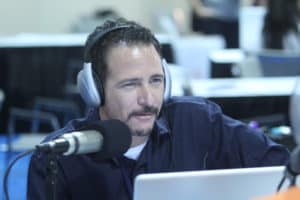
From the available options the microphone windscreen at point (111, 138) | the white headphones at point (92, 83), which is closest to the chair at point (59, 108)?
the white headphones at point (92, 83)

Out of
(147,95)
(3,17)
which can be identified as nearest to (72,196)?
(147,95)

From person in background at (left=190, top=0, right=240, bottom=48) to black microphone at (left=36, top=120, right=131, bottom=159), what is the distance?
555cm

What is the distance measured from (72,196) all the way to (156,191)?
18.9 inches

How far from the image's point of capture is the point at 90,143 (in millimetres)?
1146

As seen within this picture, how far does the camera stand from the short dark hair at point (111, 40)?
5.03 feet

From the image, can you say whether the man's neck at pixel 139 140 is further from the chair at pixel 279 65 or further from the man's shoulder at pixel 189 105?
the chair at pixel 279 65

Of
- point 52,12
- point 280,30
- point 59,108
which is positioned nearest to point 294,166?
point 59,108

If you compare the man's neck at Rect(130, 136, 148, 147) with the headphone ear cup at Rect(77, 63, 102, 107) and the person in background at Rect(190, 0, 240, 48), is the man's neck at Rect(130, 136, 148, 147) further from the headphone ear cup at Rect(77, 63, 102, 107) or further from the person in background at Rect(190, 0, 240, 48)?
the person in background at Rect(190, 0, 240, 48)

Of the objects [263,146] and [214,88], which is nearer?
[263,146]

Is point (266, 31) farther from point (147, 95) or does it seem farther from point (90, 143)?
point (90, 143)

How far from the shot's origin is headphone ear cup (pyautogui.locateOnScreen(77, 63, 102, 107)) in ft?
5.04

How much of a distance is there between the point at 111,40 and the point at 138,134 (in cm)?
21

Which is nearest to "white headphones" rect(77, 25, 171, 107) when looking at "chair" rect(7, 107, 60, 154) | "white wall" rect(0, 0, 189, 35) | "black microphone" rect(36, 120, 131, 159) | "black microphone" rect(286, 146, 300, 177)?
"black microphone" rect(36, 120, 131, 159)

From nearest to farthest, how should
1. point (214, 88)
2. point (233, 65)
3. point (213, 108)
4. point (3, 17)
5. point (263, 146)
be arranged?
1. point (263, 146)
2. point (213, 108)
3. point (214, 88)
4. point (233, 65)
5. point (3, 17)
